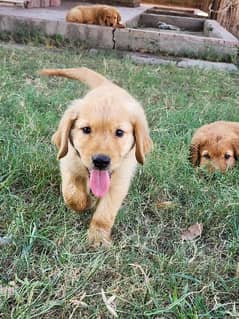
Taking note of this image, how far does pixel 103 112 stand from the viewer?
7.91ft

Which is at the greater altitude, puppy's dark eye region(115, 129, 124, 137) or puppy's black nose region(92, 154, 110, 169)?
puppy's dark eye region(115, 129, 124, 137)

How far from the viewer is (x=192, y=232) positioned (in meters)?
2.60

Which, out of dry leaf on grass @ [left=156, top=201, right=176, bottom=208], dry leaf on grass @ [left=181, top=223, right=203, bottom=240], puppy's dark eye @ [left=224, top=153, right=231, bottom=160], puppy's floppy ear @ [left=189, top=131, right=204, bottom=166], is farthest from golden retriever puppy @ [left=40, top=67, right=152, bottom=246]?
puppy's dark eye @ [left=224, top=153, right=231, bottom=160]

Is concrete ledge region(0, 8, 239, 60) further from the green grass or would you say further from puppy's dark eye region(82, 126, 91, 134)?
puppy's dark eye region(82, 126, 91, 134)

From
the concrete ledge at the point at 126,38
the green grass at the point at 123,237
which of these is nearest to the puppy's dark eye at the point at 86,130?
the green grass at the point at 123,237

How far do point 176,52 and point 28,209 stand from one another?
523cm

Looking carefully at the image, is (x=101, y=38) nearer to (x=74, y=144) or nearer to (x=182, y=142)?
(x=182, y=142)

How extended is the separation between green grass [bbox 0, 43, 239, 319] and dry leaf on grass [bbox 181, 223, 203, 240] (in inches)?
1.5

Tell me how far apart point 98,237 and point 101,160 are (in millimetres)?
380

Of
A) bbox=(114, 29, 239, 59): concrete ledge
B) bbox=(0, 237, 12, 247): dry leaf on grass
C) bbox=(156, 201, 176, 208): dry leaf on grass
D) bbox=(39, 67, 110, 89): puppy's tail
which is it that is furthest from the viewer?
bbox=(114, 29, 239, 59): concrete ledge

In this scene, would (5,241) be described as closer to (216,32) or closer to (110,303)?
(110,303)

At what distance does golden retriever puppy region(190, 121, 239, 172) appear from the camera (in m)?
3.71

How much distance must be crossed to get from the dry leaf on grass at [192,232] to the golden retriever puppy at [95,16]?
18.4 feet

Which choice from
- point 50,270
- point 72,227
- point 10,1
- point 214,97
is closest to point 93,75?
point 72,227
